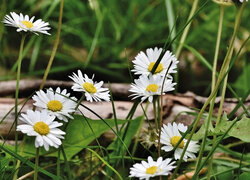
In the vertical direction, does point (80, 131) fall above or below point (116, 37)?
below

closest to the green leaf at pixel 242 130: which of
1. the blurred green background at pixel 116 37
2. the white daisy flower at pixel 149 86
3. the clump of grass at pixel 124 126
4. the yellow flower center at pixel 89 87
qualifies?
the clump of grass at pixel 124 126

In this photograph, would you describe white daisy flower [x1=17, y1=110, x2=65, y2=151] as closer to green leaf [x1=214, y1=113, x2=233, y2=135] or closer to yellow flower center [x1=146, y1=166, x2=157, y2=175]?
yellow flower center [x1=146, y1=166, x2=157, y2=175]

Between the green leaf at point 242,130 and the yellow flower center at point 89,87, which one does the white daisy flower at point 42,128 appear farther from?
the green leaf at point 242,130

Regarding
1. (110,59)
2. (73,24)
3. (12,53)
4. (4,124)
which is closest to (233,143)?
(4,124)

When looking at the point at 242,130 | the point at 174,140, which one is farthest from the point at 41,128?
the point at 242,130

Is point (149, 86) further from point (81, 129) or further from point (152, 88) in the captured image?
point (81, 129)

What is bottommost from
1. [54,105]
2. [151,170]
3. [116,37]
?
[151,170]

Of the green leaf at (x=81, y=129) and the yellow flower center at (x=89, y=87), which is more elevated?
the yellow flower center at (x=89, y=87)
